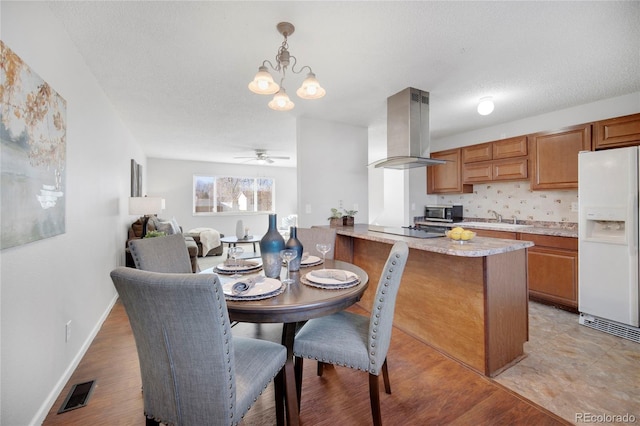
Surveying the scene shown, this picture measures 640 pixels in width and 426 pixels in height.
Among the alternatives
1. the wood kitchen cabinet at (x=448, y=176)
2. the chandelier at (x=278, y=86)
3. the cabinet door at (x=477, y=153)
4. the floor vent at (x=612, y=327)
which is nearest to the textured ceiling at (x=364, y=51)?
the chandelier at (x=278, y=86)

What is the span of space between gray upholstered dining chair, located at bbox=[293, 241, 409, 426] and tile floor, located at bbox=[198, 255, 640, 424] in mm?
1066

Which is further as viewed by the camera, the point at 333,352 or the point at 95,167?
the point at 95,167

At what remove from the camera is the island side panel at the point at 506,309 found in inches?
72.0

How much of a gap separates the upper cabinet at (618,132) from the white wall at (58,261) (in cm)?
462

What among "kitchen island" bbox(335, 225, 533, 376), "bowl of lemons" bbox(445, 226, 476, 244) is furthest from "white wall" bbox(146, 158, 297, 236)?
"bowl of lemons" bbox(445, 226, 476, 244)

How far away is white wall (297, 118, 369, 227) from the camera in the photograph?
3546 mm

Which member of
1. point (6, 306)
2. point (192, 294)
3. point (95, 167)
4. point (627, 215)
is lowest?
point (6, 306)

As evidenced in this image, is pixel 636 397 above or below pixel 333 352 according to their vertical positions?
below

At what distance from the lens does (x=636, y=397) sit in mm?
1637

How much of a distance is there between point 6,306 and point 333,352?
148cm

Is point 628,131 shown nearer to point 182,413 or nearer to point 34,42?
point 182,413

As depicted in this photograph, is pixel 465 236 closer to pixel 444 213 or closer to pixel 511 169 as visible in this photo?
pixel 511 169

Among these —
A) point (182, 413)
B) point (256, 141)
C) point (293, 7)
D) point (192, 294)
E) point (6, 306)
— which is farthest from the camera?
point (256, 141)

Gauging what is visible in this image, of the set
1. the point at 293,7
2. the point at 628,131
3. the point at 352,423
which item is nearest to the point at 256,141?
the point at 293,7
